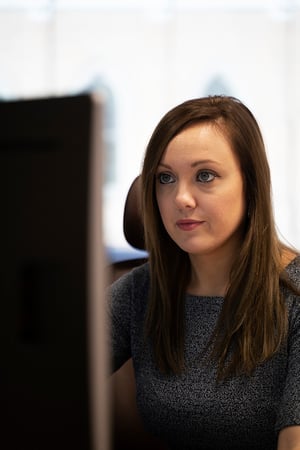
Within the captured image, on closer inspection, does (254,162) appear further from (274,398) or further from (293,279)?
(274,398)

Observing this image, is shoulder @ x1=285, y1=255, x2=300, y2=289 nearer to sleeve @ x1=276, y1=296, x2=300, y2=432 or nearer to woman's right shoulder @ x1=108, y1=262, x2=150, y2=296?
sleeve @ x1=276, y1=296, x2=300, y2=432

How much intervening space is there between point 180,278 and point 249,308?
196 millimetres

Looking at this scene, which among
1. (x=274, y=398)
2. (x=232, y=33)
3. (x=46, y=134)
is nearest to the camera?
(x=46, y=134)

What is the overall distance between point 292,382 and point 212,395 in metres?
0.16

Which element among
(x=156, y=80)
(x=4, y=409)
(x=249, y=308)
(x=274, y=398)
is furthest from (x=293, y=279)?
(x=156, y=80)

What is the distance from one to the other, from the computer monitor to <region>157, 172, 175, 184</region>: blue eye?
74 cm

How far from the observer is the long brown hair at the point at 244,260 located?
1.19 meters

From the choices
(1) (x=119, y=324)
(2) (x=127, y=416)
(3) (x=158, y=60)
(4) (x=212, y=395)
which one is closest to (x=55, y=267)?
(4) (x=212, y=395)

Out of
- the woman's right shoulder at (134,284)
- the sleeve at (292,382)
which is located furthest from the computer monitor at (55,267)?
the woman's right shoulder at (134,284)

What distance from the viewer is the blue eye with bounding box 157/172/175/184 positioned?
1.21 metres

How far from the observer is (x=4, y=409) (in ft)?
1.59

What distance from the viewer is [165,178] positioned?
1.21m

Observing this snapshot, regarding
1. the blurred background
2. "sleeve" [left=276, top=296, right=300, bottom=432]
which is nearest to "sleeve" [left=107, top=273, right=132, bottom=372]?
"sleeve" [left=276, top=296, right=300, bottom=432]

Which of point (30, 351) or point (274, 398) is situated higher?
point (30, 351)
